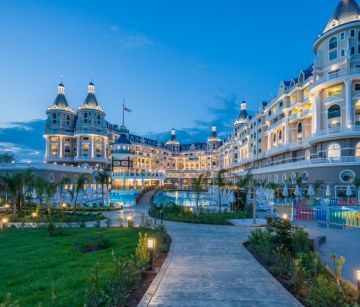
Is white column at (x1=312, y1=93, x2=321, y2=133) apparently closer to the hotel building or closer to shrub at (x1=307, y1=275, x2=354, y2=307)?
the hotel building

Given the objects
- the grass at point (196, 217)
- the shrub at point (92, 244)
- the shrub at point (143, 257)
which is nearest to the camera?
the shrub at point (143, 257)

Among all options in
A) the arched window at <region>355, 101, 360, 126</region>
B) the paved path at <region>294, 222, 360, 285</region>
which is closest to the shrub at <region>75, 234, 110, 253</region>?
the paved path at <region>294, 222, 360, 285</region>

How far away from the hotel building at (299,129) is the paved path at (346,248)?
835 inches

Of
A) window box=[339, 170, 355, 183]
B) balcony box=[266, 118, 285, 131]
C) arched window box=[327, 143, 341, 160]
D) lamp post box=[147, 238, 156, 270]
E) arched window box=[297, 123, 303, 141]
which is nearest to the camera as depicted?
lamp post box=[147, 238, 156, 270]

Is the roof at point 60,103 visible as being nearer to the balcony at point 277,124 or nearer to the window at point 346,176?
the balcony at point 277,124

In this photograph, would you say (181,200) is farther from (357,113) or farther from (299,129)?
(357,113)

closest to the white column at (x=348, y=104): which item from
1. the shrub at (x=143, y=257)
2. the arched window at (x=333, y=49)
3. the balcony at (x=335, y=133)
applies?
the balcony at (x=335, y=133)

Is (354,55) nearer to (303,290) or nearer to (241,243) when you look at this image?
(241,243)

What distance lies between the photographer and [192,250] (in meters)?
11.1

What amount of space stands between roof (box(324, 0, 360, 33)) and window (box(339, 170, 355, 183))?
22.3 metres

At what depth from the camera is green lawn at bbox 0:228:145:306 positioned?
21.2 feet

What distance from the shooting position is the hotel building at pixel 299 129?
3556 centimetres

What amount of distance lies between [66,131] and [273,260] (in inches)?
2965

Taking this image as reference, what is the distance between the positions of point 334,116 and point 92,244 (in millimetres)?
38471
